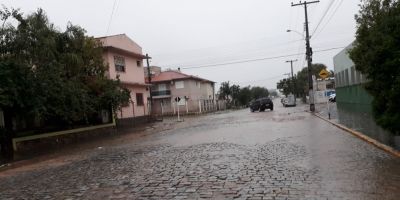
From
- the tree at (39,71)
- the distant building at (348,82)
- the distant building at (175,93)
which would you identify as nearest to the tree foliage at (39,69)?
the tree at (39,71)

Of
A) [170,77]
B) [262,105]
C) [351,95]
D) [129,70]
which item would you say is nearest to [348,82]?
[351,95]

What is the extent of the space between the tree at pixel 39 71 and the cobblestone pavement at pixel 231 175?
591cm

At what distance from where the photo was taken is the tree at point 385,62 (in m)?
11.7

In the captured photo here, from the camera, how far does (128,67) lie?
147 feet

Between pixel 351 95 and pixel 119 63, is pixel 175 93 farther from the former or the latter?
pixel 351 95

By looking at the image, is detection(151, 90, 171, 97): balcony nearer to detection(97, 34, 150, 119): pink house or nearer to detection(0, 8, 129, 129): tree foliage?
detection(97, 34, 150, 119): pink house

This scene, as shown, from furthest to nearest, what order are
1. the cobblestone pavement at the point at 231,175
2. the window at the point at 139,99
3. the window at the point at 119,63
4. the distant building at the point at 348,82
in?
the window at the point at 139,99 < the window at the point at 119,63 < the distant building at the point at 348,82 < the cobblestone pavement at the point at 231,175

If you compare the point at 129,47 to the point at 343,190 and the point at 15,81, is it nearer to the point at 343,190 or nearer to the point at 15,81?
the point at 15,81

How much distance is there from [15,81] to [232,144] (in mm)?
9815

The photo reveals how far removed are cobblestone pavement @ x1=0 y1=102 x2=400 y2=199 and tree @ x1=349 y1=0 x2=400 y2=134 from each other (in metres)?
1.13

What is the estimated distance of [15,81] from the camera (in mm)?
19891

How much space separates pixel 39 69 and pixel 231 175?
1413 cm

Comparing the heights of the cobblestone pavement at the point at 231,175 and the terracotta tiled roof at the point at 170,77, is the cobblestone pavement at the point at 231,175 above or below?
below

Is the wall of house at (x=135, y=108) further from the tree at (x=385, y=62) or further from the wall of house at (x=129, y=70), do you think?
the tree at (x=385, y=62)
